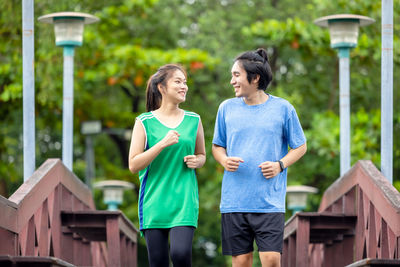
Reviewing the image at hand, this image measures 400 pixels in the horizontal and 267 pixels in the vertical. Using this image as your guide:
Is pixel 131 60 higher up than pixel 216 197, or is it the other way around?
pixel 131 60

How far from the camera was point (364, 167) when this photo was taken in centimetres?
755

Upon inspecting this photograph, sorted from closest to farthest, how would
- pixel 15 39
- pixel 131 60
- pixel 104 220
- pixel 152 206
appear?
1. pixel 152 206
2. pixel 104 220
3. pixel 15 39
4. pixel 131 60

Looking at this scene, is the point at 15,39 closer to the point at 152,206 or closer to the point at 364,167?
the point at 364,167

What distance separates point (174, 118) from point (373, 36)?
11.7 m

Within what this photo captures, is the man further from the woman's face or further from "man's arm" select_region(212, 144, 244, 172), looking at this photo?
the woman's face

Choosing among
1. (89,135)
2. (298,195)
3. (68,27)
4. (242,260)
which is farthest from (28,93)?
(89,135)

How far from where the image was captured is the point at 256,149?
5668 millimetres

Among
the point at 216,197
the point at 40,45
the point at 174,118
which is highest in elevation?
the point at 40,45

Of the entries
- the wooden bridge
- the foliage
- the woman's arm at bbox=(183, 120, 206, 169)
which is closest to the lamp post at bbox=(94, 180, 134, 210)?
the foliage

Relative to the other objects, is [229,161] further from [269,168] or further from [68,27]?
[68,27]

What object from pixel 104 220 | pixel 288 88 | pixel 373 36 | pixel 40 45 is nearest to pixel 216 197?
pixel 288 88

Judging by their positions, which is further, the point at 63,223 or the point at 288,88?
the point at 288,88

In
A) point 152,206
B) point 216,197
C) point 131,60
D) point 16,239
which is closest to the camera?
point 152,206

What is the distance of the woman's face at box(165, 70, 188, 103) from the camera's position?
5.71m
